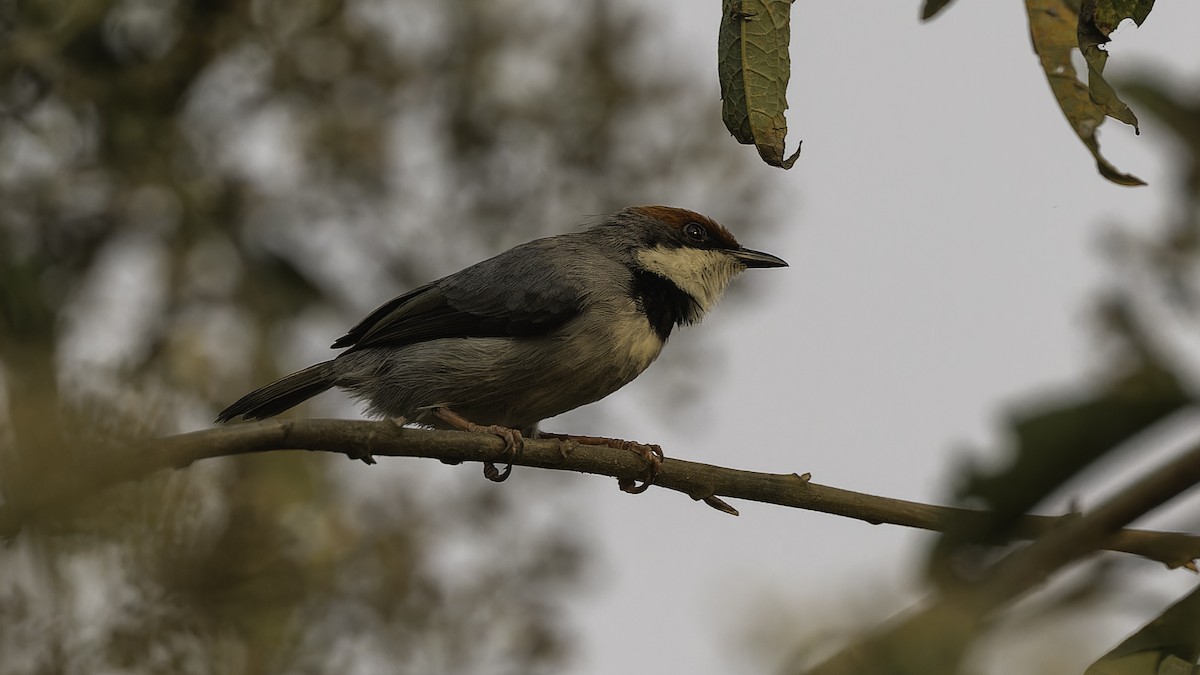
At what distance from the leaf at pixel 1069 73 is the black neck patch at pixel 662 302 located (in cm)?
317

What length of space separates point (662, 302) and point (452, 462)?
6.02ft

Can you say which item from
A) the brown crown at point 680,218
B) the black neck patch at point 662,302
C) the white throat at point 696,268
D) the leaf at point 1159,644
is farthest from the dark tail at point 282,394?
the leaf at point 1159,644

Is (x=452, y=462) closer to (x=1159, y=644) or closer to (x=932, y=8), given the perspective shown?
(x=932, y=8)

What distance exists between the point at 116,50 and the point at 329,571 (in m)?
2.35

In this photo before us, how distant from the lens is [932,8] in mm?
1808

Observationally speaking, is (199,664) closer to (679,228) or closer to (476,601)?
(476,601)

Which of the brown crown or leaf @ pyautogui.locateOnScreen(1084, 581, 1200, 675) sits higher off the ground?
the brown crown

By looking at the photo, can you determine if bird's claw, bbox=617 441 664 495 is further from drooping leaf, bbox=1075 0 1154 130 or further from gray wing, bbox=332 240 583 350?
drooping leaf, bbox=1075 0 1154 130

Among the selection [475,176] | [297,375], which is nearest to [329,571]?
[297,375]

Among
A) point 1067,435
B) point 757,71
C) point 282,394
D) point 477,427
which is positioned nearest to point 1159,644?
point 1067,435

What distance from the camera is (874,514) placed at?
9.25 feet

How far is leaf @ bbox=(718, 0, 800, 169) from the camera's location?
2.09 meters


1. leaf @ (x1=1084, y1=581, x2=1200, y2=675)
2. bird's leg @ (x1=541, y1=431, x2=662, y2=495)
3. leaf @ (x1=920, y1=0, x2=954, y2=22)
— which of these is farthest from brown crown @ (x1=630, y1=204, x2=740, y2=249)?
leaf @ (x1=1084, y1=581, x2=1200, y2=675)

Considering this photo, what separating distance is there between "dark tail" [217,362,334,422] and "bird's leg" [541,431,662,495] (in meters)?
0.96
